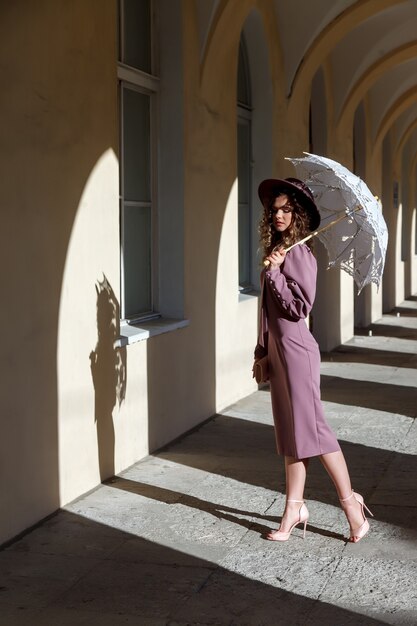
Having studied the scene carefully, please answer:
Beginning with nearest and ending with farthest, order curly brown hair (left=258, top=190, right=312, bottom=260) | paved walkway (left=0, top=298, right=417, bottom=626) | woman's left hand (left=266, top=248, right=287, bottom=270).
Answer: paved walkway (left=0, top=298, right=417, bottom=626)
woman's left hand (left=266, top=248, right=287, bottom=270)
curly brown hair (left=258, top=190, right=312, bottom=260)

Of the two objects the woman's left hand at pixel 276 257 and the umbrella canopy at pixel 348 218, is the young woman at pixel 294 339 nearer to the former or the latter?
the woman's left hand at pixel 276 257

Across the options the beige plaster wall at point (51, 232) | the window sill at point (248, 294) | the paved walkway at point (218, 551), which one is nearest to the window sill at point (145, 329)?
the beige plaster wall at point (51, 232)

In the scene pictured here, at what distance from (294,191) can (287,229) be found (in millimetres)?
181

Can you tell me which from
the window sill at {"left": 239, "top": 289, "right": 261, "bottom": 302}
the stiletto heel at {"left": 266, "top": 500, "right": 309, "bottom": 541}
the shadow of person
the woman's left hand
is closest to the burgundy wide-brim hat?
the woman's left hand

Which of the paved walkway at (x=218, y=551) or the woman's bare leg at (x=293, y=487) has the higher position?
the woman's bare leg at (x=293, y=487)

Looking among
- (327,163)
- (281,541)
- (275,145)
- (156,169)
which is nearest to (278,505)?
(281,541)

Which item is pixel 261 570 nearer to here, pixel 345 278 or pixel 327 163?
pixel 327 163

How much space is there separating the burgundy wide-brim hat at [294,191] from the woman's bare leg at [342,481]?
110 centimetres

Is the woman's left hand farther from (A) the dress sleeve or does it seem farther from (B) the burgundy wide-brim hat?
(B) the burgundy wide-brim hat

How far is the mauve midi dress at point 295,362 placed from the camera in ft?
16.6

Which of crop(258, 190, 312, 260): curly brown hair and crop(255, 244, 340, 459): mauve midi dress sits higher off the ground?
crop(258, 190, 312, 260): curly brown hair

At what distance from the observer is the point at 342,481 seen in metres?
5.22

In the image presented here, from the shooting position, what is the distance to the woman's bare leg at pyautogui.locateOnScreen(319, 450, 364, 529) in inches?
205

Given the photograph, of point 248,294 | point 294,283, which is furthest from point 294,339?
point 248,294
